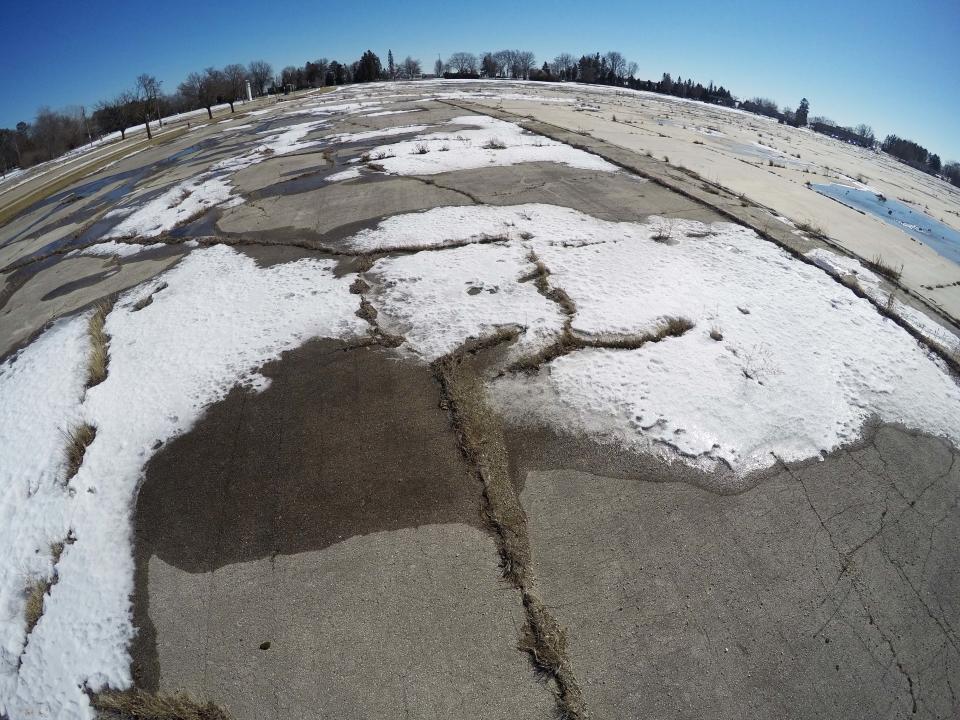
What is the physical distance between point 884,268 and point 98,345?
38.5ft

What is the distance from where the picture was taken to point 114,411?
4641 millimetres

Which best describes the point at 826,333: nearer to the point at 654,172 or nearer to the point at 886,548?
the point at 886,548

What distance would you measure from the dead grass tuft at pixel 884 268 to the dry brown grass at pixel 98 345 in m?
11.1

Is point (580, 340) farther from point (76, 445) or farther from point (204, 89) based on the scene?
point (204, 89)

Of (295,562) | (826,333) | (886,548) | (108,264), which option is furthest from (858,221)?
(108,264)

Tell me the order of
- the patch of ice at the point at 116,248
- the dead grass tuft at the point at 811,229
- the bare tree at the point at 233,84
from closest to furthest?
the dead grass tuft at the point at 811,229 → the patch of ice at the point at 116,248 → the bare tree at the point at 233,84

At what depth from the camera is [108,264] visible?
8.70 metres

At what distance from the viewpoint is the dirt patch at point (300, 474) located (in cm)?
341

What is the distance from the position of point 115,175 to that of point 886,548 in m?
26.7

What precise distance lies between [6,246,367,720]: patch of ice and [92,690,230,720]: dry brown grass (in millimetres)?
72

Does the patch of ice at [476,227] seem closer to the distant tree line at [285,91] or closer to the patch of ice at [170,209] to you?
the patch of ice at [170,209]

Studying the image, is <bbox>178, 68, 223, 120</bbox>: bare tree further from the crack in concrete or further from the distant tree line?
the crack in concrete

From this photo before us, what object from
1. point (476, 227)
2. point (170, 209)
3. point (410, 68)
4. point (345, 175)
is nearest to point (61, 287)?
point (170, 209)

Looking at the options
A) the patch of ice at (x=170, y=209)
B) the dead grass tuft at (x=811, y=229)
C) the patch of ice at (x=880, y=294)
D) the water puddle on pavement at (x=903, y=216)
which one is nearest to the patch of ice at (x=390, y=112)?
the patch of ice at (x=170, y=209)
